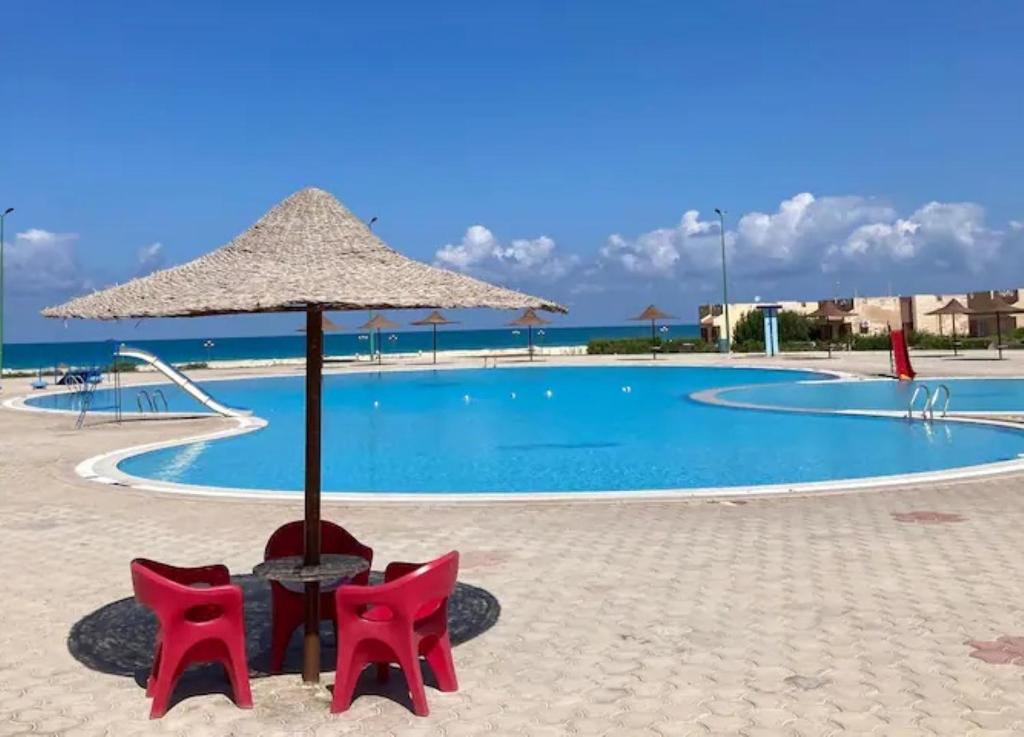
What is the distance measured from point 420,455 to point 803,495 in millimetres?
8891

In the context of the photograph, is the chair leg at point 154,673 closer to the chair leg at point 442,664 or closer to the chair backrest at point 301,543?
the chair backrest at point 301,543

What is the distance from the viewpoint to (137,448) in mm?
16969

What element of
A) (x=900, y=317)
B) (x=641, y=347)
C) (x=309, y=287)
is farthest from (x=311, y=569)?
(x=900, y=317)

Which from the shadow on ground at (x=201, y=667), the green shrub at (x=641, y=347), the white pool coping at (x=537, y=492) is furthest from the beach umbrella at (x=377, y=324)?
the shadow on ground at (x=201, y=667)

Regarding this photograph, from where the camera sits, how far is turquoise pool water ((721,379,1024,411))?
23453mm

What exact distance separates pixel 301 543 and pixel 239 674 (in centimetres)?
131

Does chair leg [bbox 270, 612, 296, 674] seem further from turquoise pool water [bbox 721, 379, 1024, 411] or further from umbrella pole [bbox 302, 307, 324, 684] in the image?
turquoise pool water [bbox 721, 379, 1024, 411]

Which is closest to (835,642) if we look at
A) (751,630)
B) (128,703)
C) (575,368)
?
(751,630)

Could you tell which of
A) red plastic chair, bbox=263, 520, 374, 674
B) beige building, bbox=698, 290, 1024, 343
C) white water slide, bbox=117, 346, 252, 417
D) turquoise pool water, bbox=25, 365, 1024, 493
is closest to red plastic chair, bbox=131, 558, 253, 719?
red plastic chair, bbox=263, 520, 374, 674

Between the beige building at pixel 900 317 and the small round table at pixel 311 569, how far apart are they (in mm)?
51914

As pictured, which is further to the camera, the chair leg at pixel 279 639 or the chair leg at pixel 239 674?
the chair leg at pixel 279 639

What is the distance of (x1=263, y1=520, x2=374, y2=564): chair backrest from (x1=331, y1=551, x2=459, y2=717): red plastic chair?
108 cm

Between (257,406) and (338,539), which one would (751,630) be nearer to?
(338,539)

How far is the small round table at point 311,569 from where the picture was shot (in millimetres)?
5164
